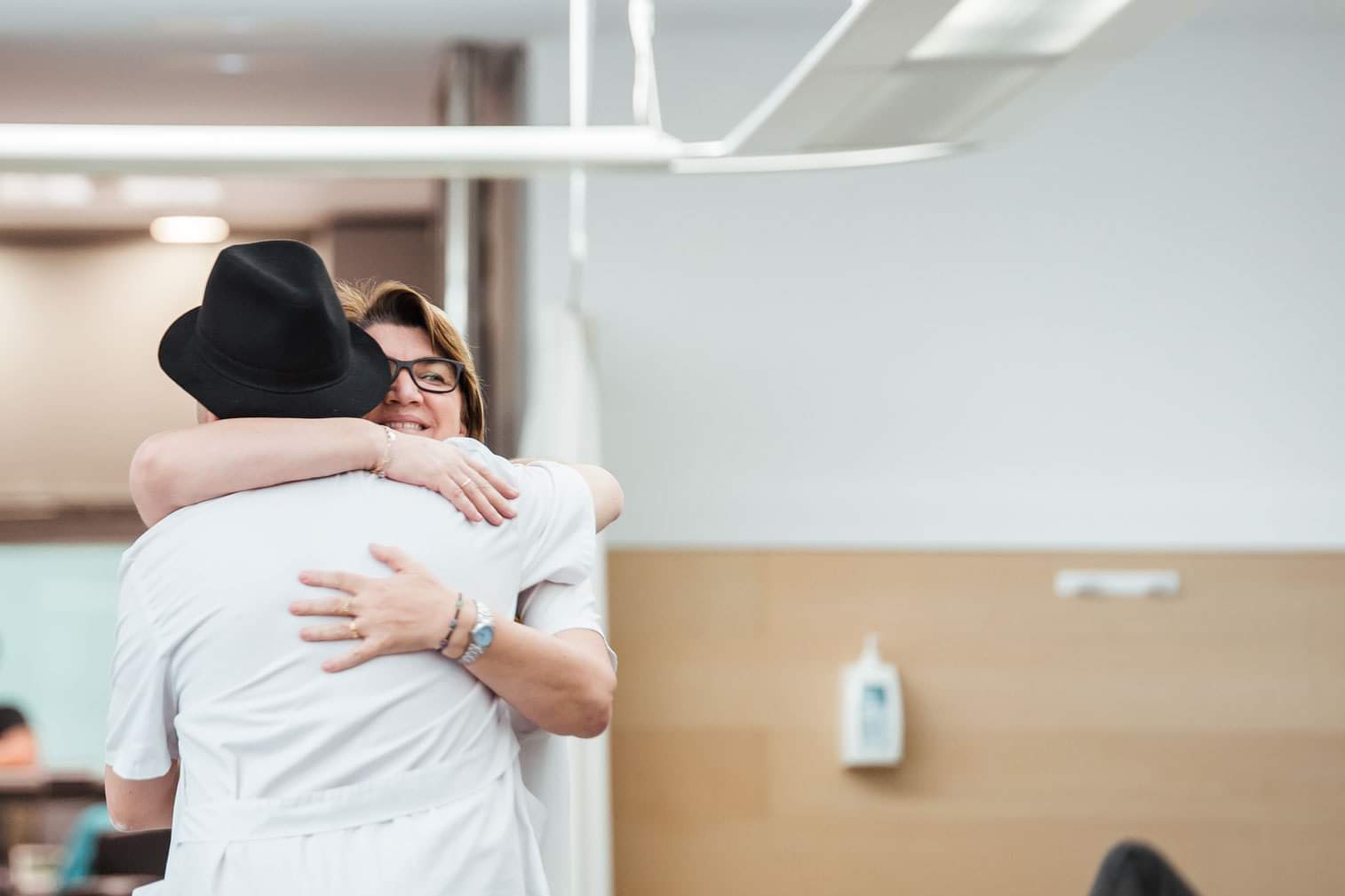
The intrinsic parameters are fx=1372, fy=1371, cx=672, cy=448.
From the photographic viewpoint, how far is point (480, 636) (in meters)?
1.17

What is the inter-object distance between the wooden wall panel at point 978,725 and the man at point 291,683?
2159 millimetres

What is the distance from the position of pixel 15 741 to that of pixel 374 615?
431cm

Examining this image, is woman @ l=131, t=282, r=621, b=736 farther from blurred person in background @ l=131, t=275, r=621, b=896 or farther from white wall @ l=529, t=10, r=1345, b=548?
white wall @ l=529, t=10, r=1345, b=548

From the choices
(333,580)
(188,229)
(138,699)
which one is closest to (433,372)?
(333,580)

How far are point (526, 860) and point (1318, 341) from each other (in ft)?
9.63

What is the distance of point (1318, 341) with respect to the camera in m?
3.50

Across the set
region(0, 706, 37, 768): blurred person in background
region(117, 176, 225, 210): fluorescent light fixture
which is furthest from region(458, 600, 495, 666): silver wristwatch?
region(0, 706, 37, 768): blurred person in background

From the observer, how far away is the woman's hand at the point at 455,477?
1.20 meters

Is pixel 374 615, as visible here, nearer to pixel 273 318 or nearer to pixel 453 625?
pixel 453 625

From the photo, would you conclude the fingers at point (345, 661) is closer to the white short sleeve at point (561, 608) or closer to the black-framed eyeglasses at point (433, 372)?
the white short sleeve at point (561, 608)

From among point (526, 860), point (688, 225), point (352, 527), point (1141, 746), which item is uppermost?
point (688, 225)

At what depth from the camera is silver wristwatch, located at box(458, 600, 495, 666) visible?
1166 mm

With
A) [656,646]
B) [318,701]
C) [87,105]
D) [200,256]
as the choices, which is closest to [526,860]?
[318,701]

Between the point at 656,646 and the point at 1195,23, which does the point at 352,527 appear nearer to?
the point at 656,646
